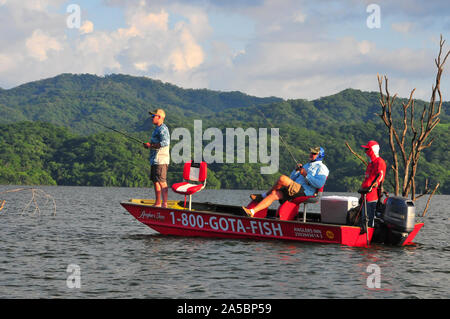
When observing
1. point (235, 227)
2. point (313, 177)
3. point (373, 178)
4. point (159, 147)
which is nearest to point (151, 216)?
point (159, 147)

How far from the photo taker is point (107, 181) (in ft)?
392

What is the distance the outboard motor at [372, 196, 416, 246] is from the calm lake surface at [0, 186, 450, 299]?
34cm

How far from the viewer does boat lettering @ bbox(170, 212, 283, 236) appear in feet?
45.1

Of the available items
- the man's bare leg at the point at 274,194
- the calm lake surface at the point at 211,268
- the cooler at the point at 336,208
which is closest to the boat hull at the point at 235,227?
the calm lake surface at the point at 211,268

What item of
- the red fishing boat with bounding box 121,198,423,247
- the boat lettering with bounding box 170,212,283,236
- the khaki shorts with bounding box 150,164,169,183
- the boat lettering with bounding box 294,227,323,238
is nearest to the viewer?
the red fishing boat with bounding box 121,198,423,247

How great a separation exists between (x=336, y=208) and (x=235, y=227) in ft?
7.51

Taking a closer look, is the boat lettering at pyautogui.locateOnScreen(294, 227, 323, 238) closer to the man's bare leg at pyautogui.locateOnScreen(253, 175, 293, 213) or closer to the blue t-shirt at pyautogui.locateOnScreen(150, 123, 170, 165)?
the man's bare leg at pyautogui.locateOnScreen(253, 175, 293, 213)

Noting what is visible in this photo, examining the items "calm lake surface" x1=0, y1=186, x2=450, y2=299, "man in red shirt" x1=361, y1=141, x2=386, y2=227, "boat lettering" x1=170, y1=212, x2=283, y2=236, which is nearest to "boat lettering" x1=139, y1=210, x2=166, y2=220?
"boat lettering" x1=170, y1=212, x2=283, y2=236

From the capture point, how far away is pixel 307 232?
1345 cm

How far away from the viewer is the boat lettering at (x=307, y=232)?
43.8 feet

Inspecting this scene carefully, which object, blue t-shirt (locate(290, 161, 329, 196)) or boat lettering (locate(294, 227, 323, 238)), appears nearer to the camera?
boat lettering (locate(294, 227, 323, 238))

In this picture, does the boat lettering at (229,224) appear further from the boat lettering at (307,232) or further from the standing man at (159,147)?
the standing man at (159,147)

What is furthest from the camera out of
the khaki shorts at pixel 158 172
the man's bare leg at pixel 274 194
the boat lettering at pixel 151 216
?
the boat lettering at pixel 151 216
